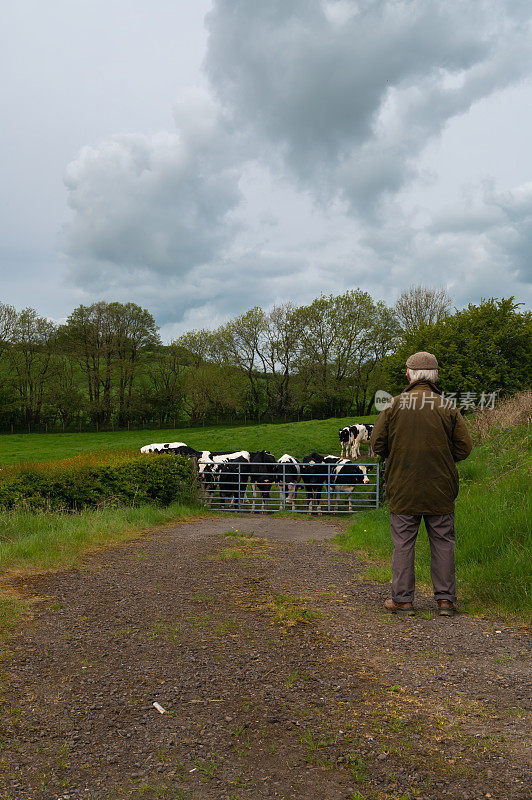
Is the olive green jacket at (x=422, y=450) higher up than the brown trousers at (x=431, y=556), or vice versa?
the olive green jacket at (x=422, y=450)

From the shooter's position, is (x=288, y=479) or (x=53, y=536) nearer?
(x=53, y=536)

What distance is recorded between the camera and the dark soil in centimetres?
254

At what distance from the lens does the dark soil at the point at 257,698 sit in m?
2.54

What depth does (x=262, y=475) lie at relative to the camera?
16.5 metres

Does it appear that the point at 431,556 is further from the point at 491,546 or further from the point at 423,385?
the point at 423,385

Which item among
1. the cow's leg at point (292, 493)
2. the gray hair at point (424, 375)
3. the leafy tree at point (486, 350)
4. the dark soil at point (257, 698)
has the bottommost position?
the cow's leg at point (292, 493)

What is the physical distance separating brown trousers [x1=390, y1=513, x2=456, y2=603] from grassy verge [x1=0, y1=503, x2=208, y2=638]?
3.50m

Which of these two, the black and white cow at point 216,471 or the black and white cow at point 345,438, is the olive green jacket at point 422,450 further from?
the black and white cow at point 345,438

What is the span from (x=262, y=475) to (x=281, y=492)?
80 cm

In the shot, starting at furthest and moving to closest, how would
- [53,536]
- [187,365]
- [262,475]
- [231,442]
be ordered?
[187,365] < [231,442] < [262,475] < [53,536]

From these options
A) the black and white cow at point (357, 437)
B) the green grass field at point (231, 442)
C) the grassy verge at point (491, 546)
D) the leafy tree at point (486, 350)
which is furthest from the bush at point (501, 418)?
the leafy tree at point (486, 350)

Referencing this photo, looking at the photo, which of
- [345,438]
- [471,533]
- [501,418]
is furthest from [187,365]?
[471,533]

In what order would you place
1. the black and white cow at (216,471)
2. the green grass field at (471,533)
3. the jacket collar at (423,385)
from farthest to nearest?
1. the black and white cow at (216,471)
2. the jacket collar at (423,385)
3. the green grass field at (471,533)

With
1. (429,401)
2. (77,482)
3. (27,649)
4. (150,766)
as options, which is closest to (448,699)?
(150,766)
